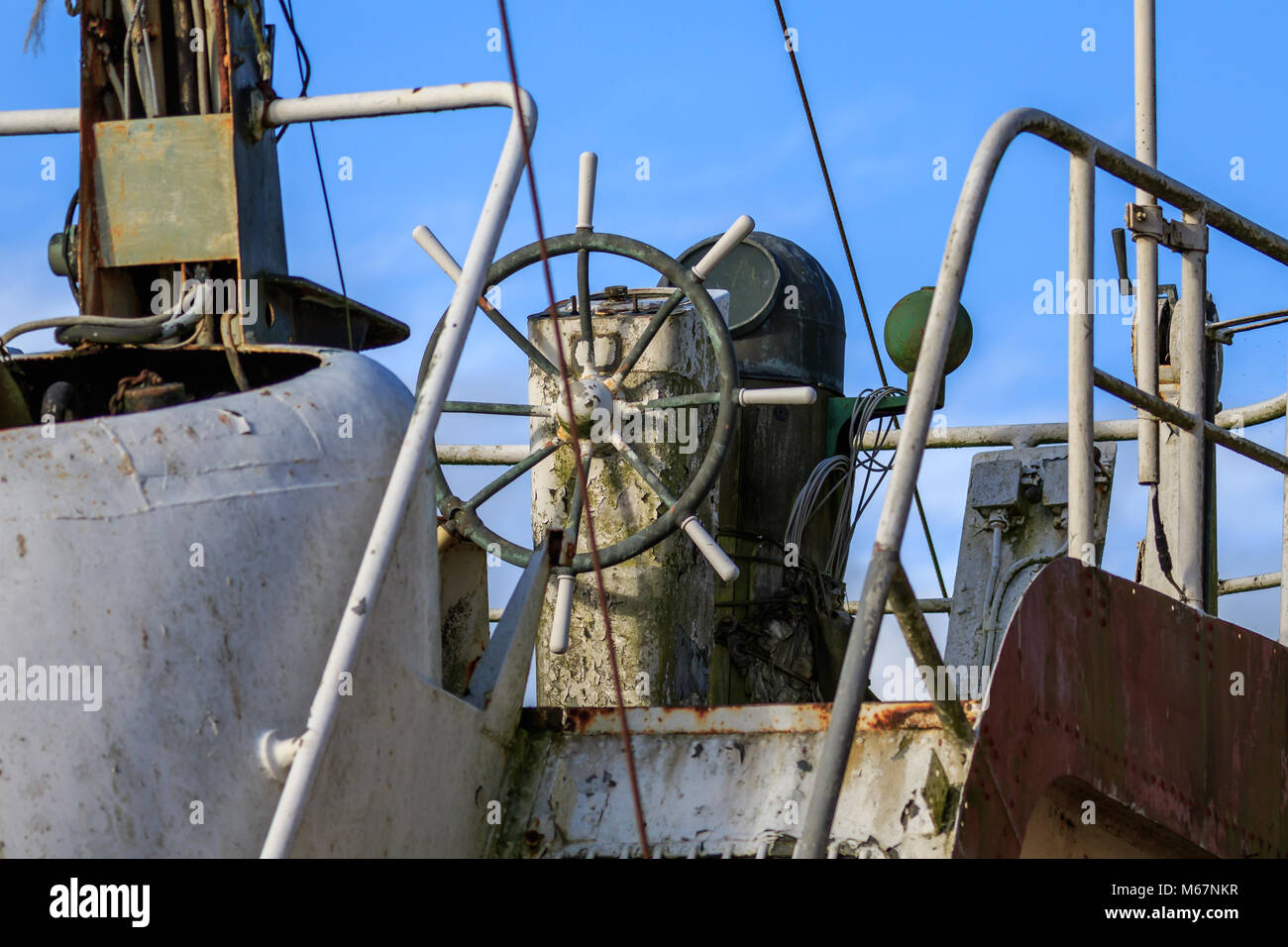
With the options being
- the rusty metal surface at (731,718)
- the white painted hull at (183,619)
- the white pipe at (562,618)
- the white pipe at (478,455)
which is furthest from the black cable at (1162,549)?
the white pipe at (478,455)

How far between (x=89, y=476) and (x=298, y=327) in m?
1.09

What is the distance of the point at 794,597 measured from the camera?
193 inches

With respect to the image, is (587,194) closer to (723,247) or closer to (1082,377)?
(723,247)

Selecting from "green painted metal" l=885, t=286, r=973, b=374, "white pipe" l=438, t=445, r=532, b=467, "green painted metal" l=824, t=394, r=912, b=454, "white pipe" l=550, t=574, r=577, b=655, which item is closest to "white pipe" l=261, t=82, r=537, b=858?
"white pipe" l=550, t=574, r=577, b=655

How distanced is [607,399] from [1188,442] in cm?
156

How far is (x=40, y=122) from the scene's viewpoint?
2.99 meters

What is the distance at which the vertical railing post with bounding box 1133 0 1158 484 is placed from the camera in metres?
3.04

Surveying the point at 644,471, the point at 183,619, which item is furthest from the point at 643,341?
the point at 183,619

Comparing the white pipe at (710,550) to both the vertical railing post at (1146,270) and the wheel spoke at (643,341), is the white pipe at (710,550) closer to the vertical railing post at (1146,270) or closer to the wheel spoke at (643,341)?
the wheel spoke at (643,341)

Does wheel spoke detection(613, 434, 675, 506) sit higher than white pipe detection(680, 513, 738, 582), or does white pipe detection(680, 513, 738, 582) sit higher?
wheel spoke detection(613, 434, 675, 506)

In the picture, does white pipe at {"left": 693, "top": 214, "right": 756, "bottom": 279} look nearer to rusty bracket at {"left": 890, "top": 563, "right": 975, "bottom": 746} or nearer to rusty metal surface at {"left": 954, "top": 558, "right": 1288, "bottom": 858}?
rusty metal surface at {"left": 954, "top": 558, "right": 1288, "bottom": 858}

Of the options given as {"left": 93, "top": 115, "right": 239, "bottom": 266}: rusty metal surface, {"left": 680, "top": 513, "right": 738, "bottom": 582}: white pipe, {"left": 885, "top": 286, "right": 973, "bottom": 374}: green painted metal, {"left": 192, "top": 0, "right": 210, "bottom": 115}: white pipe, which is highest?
{"left": 192, "top": 0, "right": 210, "bottom": 115}: white pipe

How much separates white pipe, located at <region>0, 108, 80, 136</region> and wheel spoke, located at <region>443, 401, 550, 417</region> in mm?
1411

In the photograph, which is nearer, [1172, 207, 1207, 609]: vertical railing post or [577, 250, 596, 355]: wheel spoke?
[1172, 207, 1207, 609]: vertical railing post
